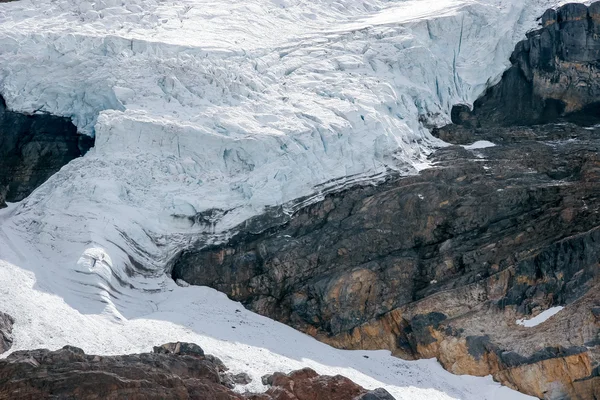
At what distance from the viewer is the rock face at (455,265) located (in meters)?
32.8

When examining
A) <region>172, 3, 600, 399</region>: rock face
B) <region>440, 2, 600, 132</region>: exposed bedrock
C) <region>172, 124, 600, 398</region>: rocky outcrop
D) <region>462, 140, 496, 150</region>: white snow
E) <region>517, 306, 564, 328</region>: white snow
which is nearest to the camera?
<region>172, 3, 600, 399</region>: rock face

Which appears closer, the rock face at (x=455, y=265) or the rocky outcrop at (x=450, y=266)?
the rock face at (x=455, y=265)

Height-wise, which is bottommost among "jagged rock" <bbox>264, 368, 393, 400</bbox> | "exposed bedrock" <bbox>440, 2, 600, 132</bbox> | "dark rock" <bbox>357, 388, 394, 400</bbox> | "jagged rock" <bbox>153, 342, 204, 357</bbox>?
"dark rock" <bbox>357, 388, 394, 400</bbox>

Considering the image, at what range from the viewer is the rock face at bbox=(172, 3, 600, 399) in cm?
3278

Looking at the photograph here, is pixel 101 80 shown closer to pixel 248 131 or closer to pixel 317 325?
pixel 248 131

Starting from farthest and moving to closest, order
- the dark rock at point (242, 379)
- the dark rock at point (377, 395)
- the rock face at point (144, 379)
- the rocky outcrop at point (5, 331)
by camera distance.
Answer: the dark rock at point (242, 379) → the dark rock at point (377, 395) → the rocky outcrop at point (5, 331) → the rock face at point (144, 379)

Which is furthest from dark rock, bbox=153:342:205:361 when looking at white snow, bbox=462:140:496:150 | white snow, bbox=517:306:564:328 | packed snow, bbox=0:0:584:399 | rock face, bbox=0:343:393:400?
white snow, bbox=462:140:496:150

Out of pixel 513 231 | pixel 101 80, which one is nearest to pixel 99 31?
pixel 101 80

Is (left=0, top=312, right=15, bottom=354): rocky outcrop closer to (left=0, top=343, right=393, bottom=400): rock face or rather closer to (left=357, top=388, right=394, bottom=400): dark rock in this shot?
(left=0, top=343, right=393, bottom=400): rock face

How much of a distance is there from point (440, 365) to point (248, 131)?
1318 cm

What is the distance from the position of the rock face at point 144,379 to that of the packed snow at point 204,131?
146 centimetres

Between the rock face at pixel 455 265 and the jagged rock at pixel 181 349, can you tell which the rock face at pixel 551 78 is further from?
the jagged rock at pixel 181 349

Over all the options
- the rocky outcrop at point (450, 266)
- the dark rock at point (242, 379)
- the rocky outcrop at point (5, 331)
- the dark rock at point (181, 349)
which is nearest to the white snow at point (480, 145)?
the rocky outcrop at point (450, 266)

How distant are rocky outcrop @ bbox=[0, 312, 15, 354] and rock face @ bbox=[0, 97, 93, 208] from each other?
11.5 m
